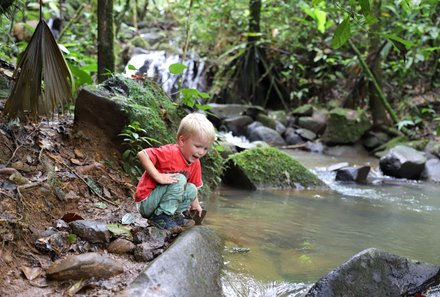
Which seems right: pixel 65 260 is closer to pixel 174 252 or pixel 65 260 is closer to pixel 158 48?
pixel 174 252

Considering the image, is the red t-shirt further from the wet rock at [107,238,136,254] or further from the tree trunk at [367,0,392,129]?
the tree trunk at [367,0,392,129]

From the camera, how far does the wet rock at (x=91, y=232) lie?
8.83 feet

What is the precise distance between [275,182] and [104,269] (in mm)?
4142

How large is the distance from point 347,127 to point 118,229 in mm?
9054

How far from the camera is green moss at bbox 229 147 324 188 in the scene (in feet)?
19.9

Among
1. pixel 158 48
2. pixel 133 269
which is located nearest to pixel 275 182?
pixel 133 269

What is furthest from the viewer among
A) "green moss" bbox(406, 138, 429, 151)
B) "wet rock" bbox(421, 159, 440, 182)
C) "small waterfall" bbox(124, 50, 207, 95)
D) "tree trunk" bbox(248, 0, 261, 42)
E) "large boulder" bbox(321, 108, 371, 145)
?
"tree trunk" bbox(248, 0, 261, 42)

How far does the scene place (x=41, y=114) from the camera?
10.2ft

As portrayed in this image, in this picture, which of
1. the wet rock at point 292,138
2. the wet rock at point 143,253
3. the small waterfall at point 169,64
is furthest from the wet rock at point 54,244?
the small waterfall at point 169,64

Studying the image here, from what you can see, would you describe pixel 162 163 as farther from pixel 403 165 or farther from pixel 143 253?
pixel 403 165

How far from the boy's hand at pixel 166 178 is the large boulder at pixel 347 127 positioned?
28.6 ft

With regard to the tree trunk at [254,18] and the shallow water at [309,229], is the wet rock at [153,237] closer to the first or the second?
the shallow water at [309,229]

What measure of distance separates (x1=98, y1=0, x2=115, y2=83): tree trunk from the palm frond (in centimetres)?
187

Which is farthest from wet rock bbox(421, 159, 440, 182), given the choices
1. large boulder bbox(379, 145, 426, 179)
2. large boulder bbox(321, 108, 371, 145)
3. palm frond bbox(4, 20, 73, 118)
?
palm frond bbox(4, 20, 73, 118)
